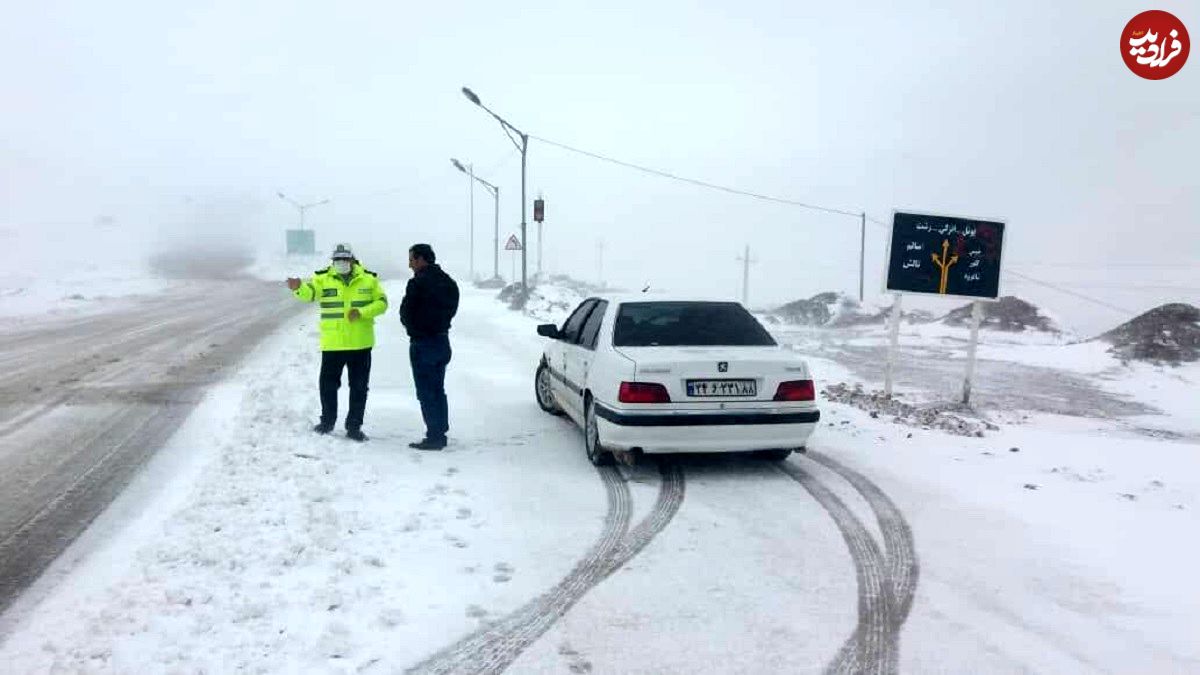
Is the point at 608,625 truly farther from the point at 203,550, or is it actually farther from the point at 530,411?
the point at 530,411

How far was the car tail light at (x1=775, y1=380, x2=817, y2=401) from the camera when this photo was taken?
6.34m

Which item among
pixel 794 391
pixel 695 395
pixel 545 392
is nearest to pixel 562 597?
pixel 695 395

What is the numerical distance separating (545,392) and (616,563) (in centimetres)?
482

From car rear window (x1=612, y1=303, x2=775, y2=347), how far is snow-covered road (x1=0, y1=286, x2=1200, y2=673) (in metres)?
1.09

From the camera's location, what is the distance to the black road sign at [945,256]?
1045 cm

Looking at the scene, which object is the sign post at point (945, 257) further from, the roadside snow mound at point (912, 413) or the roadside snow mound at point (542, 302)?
the roadside snow mound at point (542, 302)

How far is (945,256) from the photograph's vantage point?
10.5 metres

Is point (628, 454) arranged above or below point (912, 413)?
above

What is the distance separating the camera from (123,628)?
11.8 feet

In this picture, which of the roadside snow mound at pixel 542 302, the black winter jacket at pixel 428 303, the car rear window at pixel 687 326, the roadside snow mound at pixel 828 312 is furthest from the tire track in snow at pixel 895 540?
the roadside snow mound at pixel 828 312

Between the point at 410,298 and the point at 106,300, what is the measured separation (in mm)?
26998

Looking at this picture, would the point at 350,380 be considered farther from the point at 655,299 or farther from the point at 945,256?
the point at 945,256

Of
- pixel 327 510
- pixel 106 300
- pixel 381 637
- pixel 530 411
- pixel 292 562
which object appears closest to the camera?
pixel 381 637

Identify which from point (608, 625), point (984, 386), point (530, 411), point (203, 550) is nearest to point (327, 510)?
point (203, 550)
